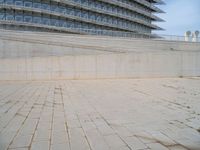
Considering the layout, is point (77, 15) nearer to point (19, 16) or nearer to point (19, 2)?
point (19, 2)

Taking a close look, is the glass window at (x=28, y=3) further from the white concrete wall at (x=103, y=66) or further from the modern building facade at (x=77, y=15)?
the white concrete wall at (x=103, y=66)

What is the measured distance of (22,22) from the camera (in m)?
Answer: 38.9

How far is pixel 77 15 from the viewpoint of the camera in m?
47.2

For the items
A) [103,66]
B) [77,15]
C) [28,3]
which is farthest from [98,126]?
[77,15]

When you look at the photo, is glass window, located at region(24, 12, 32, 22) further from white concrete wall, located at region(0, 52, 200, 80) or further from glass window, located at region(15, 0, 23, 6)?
white concrete wall, located at region(0, 52, 200, 80)

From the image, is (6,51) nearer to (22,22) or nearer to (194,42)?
(22,22)

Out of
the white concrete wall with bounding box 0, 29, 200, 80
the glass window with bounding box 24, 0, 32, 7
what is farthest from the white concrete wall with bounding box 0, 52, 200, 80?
the glass window with bounding box 24, 0, 32, 7

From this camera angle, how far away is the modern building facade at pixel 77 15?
38969 mm

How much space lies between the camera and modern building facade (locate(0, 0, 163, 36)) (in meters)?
39.0

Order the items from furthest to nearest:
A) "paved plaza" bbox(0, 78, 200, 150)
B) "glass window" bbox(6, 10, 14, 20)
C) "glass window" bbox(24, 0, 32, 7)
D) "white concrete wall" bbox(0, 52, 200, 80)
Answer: "glass window" bbox(24, 0, 32, 7) → "glass window" bbox(6, 10, 14, 20) → "white concrete wall" bbox(0, 52, 200, 80) → "paved plaza" bbox(0, 78, 200, 150)

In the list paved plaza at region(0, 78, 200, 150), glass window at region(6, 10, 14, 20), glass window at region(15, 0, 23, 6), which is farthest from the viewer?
glass window at region(15, 0, 23, 6)

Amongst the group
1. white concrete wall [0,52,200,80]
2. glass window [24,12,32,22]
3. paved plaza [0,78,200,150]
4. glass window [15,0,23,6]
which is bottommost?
paved plaza [0,78,200,150]

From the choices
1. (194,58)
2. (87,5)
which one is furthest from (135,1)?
(194,58)

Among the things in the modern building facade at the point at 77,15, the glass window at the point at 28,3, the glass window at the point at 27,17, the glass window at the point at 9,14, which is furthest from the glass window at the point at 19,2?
the glass window at the point at 27,17
